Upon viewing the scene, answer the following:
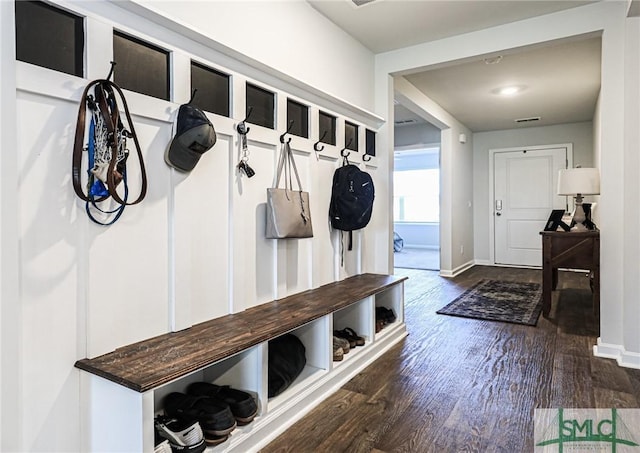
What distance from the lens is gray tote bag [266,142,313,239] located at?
2162mm

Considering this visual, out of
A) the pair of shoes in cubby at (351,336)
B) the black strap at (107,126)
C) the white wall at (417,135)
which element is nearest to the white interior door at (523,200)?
the white wall at (417,135)

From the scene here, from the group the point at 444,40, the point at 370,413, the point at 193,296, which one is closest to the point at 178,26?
the point at 193,296

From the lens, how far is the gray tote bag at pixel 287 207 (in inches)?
85.1

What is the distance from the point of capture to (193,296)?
1794 mm

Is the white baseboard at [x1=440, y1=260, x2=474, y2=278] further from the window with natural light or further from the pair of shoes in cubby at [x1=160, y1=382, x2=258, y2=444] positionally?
the pair of shoes in cubby at [x1=160, y1=382, x2=258, y2=444]

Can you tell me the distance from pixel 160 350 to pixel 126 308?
8.3 inches

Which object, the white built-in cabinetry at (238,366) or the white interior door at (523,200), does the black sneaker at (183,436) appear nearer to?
the white built-in cabinetry at (238,366)

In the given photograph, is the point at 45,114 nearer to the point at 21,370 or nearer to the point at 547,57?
the point at 21,370

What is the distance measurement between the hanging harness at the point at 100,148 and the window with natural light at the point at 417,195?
9.24 m

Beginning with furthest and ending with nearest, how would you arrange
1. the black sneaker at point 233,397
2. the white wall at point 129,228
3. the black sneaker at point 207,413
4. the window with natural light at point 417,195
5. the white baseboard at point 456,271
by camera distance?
1. the window with natural light at point 417,195
2. the white baseboard at point 456,271
3. the black sneaker at point 233,397
4. the black sneaker at point 207,413
5. the white wall at point 129,228

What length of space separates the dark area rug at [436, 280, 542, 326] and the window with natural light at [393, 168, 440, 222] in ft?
16.8

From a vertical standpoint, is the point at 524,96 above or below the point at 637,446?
above

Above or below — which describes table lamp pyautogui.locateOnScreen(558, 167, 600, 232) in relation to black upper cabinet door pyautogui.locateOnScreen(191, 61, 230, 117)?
below

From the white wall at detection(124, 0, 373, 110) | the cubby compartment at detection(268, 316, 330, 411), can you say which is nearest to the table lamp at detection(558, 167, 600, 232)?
the white wall at detection(124, 0, 373, 110)
